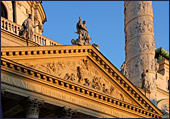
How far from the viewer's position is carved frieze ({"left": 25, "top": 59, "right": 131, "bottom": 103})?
22500mm

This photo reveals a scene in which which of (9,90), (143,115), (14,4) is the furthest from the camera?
(14,4)

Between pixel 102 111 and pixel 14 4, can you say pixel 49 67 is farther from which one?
pixel 14 4

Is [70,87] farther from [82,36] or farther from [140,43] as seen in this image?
[140,43]

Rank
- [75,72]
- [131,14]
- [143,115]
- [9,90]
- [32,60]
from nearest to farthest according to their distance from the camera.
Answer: [9,90]
[32,60]
[75,72]
[143,115]
[131,14]

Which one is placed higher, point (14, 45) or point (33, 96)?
point (14, 45)

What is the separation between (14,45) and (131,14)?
1405 cm

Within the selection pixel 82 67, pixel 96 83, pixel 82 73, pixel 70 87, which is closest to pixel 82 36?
pixel 82 67

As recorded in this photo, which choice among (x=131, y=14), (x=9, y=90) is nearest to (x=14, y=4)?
(x=131, y=14)

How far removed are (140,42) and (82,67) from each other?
10.3 m

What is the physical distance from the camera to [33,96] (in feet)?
69.8

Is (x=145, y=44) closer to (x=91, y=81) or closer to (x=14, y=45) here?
A: (x=91, y=81)

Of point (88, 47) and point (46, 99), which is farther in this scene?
point (88, 47)

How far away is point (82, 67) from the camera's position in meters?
24.0

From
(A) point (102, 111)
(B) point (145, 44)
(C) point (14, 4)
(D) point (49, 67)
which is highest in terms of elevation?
(C) point (14, 4)
